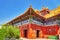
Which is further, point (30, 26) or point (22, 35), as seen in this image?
point (22, 35)

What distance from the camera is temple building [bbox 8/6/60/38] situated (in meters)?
14.2

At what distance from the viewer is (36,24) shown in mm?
14812

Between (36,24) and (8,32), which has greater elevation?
(36,24)

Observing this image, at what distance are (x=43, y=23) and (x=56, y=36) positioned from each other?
9.07 feet

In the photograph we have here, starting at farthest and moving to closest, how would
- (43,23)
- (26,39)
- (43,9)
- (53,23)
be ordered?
(43,9) < (43,23) < (53,23) < (26,39)

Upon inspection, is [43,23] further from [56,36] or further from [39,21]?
[56,36]

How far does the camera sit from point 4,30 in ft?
40.7

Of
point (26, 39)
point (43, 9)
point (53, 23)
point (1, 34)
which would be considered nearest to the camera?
point (1, 34)

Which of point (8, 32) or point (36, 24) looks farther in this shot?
point (36, 24)

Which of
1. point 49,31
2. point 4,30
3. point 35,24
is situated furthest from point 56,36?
point 4,30

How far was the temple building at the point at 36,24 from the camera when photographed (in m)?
14.2

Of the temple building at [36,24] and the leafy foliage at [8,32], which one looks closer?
the leafy foliage at [8,32]

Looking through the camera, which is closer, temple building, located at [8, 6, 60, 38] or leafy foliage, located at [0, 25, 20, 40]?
leafy foliage, located at [0, 25, 20, 40]

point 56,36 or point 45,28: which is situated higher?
point 45,28
